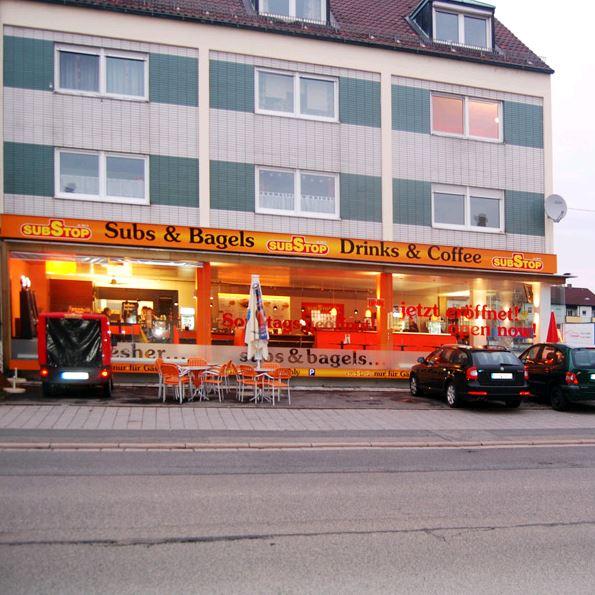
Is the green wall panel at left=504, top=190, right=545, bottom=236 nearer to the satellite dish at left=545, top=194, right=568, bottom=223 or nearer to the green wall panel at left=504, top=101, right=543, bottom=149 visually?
the satellite dish at left=545, top=194, right=568, bottom=223

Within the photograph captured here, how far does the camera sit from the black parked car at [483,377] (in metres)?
14.8

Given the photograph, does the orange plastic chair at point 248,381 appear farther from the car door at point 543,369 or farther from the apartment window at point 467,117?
the apartment window at point 467,117

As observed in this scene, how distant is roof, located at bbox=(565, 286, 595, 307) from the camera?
83.8 m

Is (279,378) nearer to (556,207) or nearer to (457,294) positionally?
(457,294)

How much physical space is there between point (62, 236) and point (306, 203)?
7.02 metres

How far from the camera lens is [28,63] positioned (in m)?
17.5

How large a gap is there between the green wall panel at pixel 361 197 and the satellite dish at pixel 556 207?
233 inches

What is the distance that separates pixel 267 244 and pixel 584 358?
8.94 m

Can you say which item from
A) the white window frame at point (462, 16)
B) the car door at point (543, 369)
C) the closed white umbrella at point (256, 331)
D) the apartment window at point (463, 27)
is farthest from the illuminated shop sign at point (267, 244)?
the apartment window at point (463, 27)

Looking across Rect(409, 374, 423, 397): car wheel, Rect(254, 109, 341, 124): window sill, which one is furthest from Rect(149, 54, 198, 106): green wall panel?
Rect(409, 374, 423, 397): car wheel

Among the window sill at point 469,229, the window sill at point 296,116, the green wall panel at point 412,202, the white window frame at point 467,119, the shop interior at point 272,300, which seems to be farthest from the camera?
the white window frame at point 467,119

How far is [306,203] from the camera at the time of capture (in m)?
19.5

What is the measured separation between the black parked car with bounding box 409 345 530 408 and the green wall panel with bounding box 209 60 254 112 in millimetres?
9402

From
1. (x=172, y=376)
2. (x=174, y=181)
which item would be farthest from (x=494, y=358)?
(x=174, y=181)
